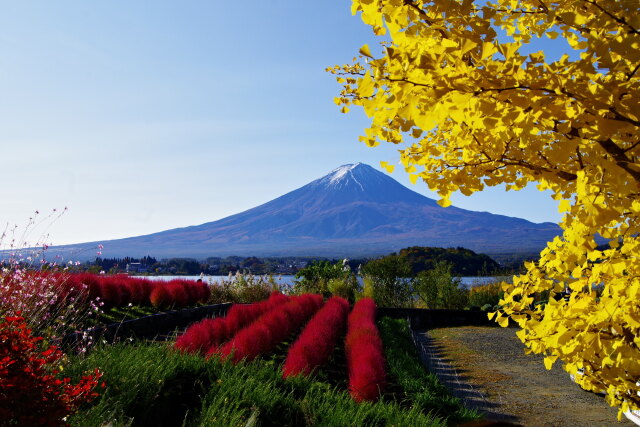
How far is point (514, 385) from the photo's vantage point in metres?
6.79

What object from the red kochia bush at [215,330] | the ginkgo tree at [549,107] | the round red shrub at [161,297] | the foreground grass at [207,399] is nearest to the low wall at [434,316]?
the red kochia bush at [215,330]

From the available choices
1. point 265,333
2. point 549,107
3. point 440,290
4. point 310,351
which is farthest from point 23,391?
point 440,290

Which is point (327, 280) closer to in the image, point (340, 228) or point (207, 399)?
point (207, 399)

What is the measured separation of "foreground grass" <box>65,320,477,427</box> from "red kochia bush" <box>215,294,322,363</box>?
50 centimetres

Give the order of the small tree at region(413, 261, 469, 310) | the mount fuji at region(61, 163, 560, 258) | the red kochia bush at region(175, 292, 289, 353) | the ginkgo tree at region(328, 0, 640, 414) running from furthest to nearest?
the mount fuji at region(61, 163, 560, 258) → the small tree at region(413, 261, 469, 310) → the red kochia bush at region(175, 292, 289, 353) → the ginkgo tree at region(328, 0, 640, 414)

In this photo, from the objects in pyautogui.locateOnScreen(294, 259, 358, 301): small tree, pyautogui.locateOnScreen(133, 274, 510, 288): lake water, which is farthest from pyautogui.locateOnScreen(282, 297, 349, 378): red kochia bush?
pyautogui.locateOnScreen(133, 274, 510, 288): lake water

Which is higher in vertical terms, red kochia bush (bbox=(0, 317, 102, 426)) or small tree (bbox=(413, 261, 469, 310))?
red kochia bush (bbox=(0, 317, 102, 426))

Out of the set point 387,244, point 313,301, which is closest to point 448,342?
point 313,301

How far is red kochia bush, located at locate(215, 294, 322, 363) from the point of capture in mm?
5352

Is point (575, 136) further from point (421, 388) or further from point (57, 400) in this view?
point (421, 388)

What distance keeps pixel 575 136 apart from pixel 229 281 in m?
14.0

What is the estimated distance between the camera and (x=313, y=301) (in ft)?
38.0

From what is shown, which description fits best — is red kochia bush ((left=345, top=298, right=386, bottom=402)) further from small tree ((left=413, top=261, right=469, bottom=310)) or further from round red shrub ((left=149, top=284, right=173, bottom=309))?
small tree ((left=413, top=261, right=469, bottom=310))

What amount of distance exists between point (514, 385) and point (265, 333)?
137 inches
